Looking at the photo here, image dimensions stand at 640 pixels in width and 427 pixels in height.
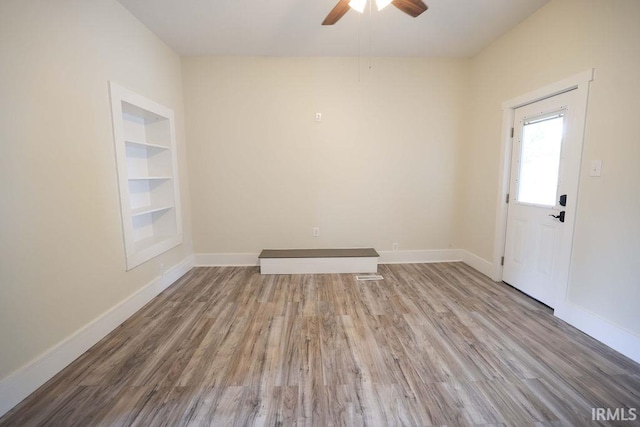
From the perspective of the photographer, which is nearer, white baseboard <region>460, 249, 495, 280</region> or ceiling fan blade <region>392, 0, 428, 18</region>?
ceiling fan blade <region>392, 0, 428, 18</region>

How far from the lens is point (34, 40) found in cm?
160

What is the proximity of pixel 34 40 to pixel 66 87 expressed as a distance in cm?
29

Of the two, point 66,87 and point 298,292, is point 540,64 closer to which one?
point 298,292

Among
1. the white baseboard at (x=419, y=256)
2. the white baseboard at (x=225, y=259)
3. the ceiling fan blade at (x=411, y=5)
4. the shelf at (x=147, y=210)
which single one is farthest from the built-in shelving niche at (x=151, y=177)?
the white baseboard at (x=419, y=256)

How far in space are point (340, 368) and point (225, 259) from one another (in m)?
2.58

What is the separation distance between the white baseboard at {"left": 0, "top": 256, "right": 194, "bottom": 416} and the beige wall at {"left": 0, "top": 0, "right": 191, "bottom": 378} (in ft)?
0.17

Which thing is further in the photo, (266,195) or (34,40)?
(266,195)

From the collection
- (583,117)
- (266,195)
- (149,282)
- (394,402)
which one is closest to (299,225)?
(266,195)

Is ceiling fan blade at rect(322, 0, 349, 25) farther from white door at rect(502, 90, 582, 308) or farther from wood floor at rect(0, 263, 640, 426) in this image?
wood floor at rect(0, 263, 640, 426)

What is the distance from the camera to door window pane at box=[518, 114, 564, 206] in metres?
2.39

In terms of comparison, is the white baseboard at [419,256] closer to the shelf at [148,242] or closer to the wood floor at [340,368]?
the wood floor at [340,368]

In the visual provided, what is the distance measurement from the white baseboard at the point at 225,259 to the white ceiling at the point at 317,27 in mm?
2792

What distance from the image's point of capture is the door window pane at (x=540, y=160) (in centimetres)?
239

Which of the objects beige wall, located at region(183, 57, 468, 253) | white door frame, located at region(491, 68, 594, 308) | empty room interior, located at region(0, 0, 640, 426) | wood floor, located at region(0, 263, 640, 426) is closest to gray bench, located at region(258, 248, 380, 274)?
empty room interior, located at region(0, 0, 640, 426)
